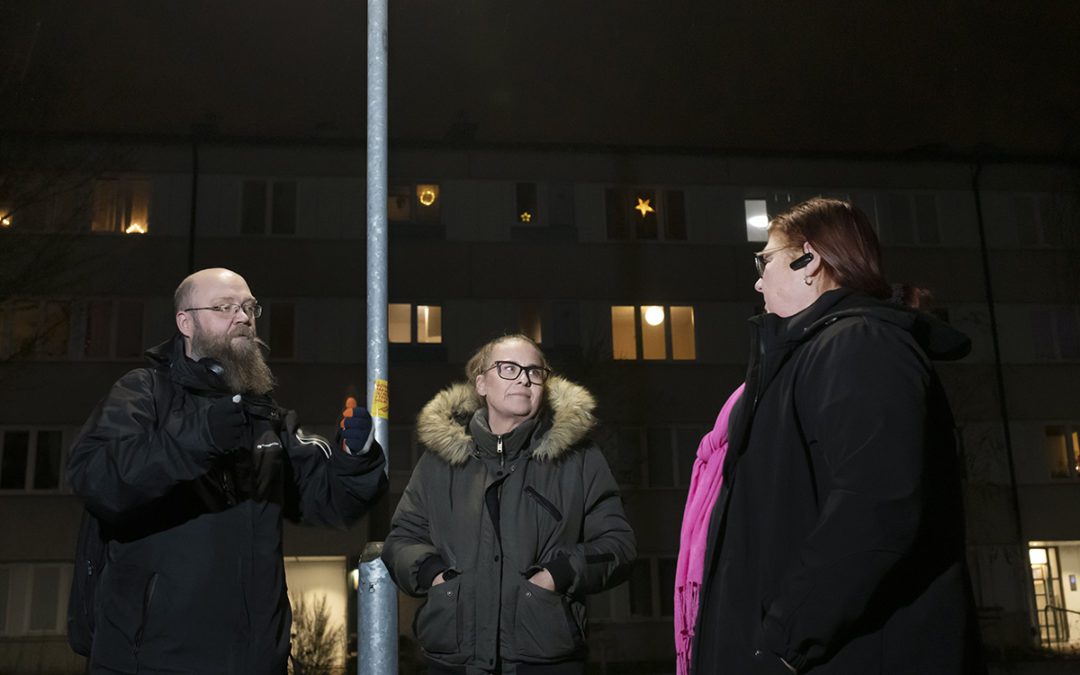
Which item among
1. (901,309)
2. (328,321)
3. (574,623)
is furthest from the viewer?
(328,321)

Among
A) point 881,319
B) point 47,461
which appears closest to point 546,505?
point 881,319

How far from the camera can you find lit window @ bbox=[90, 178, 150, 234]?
94.7 feet

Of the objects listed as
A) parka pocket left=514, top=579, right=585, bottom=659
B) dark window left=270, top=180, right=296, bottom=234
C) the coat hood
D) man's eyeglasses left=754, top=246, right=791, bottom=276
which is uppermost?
dark window left=270, top=180, right=296, bottom=234

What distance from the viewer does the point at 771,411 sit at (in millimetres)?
2904

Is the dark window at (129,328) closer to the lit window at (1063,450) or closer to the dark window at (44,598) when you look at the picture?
the dark window at (44,598)

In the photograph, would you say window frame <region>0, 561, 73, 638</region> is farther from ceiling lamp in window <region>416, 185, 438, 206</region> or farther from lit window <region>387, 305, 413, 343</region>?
ceiling lamp in window <region>416, 185, 438, 206</region>

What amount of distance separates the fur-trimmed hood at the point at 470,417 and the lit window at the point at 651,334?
2413 centimetres

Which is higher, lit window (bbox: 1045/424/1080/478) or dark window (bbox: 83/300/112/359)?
dark window (bbox: 83/300/112/359)

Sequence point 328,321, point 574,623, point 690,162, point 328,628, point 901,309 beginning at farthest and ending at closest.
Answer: point 690,162 < point 328,321 < point 328,628 < point 574,623 < point 901,309

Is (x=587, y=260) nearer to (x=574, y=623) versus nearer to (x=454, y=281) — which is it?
(x=454, y=281)

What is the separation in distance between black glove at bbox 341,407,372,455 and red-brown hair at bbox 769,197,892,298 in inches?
83.8

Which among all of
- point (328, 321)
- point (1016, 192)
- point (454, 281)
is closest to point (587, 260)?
point (454, 281)

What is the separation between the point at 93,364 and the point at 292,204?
22.3 feet

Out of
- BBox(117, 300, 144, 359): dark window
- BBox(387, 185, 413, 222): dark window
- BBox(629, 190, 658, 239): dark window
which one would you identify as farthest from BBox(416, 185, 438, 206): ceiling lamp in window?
BBox(117, 300, 144, 359): dark window
